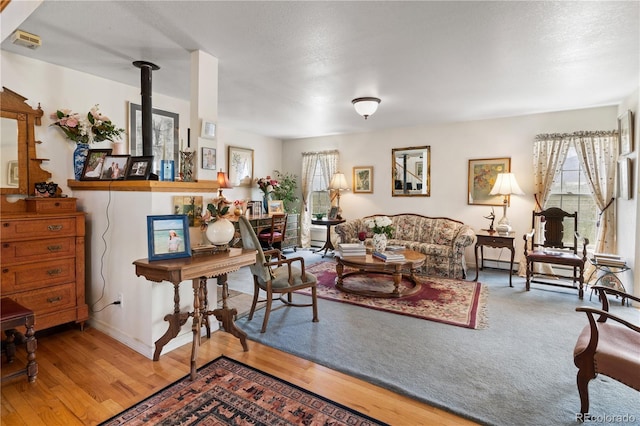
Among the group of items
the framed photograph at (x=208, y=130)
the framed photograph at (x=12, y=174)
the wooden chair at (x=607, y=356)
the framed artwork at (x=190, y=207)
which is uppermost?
the framed photograph at (x=208, y=130)

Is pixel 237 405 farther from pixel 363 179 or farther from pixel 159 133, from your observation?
pixel 363 179

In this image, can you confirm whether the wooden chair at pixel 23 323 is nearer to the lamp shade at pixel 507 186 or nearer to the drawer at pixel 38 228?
the drawer at pixel 38 228

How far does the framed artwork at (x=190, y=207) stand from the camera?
8.78 ft

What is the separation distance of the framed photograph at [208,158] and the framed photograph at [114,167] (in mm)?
658

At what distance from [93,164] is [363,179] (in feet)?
15.8

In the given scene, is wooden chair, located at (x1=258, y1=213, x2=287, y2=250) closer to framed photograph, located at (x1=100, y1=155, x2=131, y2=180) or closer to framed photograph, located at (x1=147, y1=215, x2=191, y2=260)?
framed photograph, located at (x1=100, y1=155, x2=131, y2=180)

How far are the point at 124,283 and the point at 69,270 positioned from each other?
0.60 meters

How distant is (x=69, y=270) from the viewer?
284cm

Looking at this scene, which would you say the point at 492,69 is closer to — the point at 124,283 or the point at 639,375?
the point at 639,375

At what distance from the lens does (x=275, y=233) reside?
243 inches

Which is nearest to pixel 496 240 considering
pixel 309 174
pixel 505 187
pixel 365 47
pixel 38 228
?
pixel 505 187

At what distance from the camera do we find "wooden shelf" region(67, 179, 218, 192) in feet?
8.14

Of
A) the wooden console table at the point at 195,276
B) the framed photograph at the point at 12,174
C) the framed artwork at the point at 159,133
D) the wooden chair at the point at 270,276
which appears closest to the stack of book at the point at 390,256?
the wooden chair at the point at 270,276

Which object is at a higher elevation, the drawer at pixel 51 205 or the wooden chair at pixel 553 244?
the drawer at pixel 51 205
